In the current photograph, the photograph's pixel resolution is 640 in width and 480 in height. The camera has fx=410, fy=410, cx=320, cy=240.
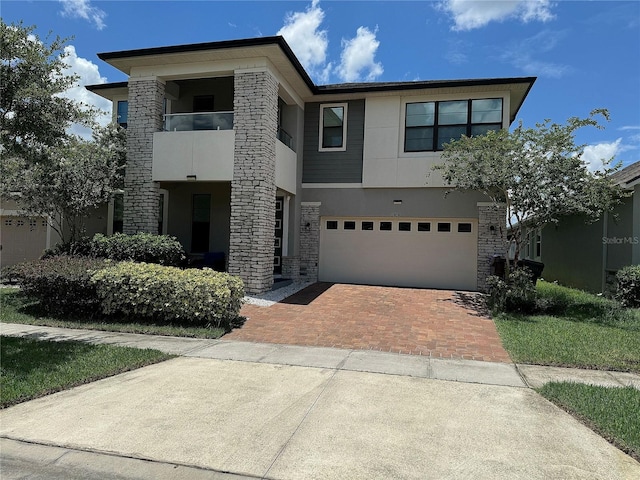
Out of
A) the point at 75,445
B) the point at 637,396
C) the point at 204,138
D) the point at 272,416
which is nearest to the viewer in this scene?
the point at 75,445

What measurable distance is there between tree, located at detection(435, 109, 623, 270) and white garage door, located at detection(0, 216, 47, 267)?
1625cm

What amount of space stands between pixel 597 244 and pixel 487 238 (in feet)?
13.5

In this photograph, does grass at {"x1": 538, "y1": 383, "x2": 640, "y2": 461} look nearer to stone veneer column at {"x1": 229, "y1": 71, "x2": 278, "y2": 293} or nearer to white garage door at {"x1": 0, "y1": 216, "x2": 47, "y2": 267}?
stone veneer column at {"x1": 229, "y1": 71, "x2": 278, "y2": 293}

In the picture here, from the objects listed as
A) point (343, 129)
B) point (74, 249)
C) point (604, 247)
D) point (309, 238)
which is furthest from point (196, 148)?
point (604, 247)

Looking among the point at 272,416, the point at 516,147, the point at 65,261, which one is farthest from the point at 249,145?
the point at 272,416

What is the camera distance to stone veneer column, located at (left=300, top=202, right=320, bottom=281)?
15.2 m

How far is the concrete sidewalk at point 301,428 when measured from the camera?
10.8 feet

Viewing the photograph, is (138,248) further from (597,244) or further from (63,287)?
(597,244)

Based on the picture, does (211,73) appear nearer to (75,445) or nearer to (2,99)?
(2,99)

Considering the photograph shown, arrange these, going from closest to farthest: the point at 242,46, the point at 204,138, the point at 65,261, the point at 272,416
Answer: the point at 272,416
the point at 65,261
the point at 242,46
the point at 204,138

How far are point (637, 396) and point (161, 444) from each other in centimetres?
527

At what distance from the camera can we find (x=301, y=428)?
3.96 metres

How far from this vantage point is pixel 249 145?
11.9m

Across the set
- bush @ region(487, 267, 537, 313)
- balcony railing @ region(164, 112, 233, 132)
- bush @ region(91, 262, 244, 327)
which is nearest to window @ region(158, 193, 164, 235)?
balcony railing @ region(164, 112, 233, 132)
